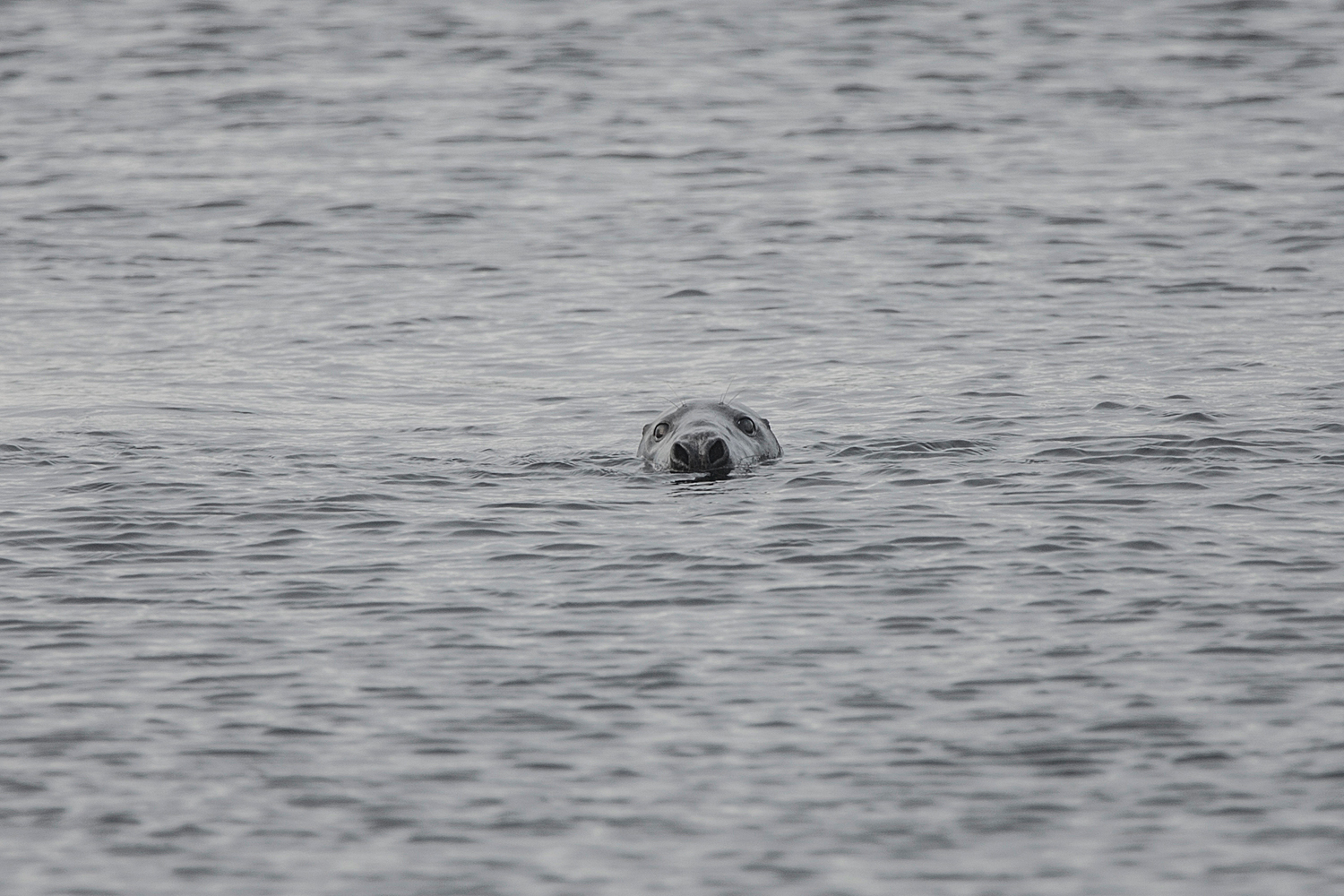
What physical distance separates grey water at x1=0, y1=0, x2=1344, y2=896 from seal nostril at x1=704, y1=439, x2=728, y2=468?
1.06 feet

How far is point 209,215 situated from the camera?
29328 millimetres

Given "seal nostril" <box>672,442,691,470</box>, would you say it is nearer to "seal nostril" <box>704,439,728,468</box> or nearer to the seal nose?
the seal nose

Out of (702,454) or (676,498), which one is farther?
(702,454)

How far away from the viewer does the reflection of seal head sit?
53.4ft

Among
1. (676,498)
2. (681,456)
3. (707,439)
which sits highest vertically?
(707,439)

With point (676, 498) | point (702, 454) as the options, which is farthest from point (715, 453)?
point (676, 498)

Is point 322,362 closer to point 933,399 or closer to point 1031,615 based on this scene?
point 933,399

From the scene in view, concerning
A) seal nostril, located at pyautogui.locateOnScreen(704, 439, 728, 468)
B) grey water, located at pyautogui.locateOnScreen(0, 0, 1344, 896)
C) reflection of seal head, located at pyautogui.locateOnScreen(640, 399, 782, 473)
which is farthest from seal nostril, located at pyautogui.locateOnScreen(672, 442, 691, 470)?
grey water, located at pyautogui.locateOnScreen(0, 0, 1344, 896)

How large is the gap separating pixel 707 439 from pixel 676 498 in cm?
75

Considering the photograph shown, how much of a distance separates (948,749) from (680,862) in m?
1.75

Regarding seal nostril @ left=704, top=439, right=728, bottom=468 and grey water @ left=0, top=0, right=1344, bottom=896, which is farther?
seal nostril @ left=704, top=439, right=728, bottom=468

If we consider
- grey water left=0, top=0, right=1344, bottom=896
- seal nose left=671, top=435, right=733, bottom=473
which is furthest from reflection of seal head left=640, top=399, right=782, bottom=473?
grey water left=0, top=0, right=1344, bottom=896

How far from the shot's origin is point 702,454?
1623cm

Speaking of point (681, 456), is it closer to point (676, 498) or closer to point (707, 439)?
point (707, 439)
